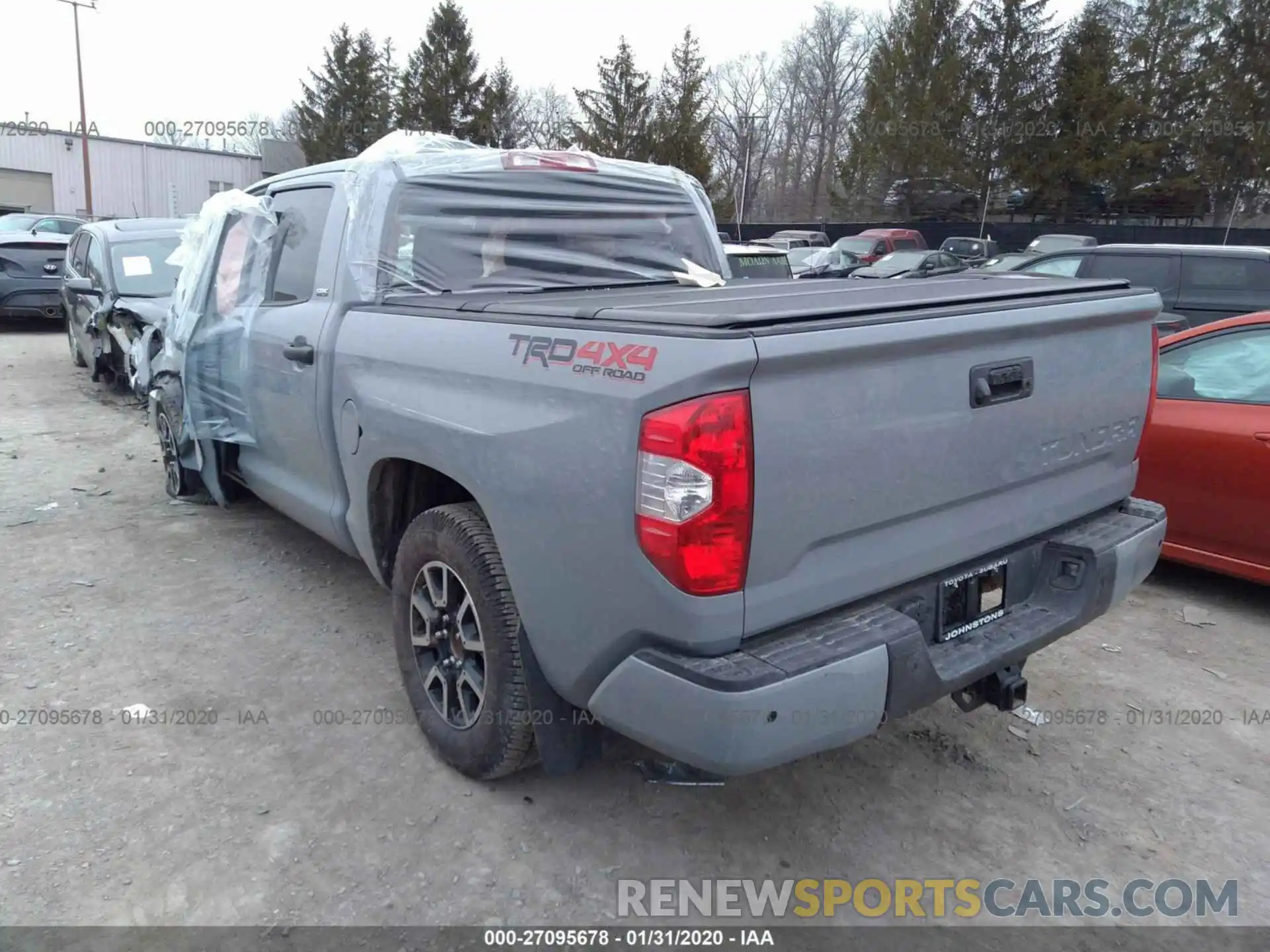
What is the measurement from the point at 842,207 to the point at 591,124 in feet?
38.3

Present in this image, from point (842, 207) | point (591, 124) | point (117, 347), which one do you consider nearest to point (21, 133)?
point (591, 124)

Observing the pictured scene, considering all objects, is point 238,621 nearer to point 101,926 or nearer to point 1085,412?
point 101,926

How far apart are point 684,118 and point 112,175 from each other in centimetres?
2817

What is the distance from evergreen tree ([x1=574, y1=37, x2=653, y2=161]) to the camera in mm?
36438

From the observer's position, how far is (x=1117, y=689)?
3787 mm

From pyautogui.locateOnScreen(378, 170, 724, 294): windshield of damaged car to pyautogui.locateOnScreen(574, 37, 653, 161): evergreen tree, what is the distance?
33.9 metres

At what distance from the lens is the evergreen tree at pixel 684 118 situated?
35.2 m

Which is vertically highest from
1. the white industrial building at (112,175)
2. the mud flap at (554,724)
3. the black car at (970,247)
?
the white industrial building at (112,175)

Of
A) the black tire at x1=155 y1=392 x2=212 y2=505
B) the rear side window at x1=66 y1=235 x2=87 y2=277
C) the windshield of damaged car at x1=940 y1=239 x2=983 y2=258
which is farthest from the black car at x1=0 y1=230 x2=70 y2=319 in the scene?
the windshield of damaged car at x1=940 y1=239 x2=983 y2=258

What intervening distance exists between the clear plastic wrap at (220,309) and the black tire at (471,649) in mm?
1813

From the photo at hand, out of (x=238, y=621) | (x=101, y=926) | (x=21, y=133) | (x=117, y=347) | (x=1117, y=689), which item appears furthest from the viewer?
(x=21, y=133)

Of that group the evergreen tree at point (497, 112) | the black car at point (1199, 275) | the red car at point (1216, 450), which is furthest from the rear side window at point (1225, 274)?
the evergreen tree at point (497, 112)

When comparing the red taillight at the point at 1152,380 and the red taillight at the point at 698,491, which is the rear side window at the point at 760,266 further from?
the red taillight at the point at 698,491

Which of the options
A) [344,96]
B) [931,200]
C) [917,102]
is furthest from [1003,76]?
[344,96]
